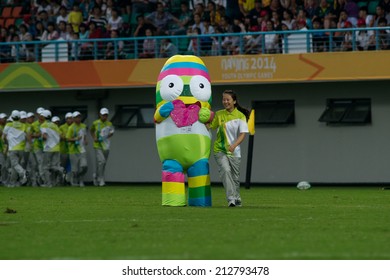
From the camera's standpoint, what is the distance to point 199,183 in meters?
21.4

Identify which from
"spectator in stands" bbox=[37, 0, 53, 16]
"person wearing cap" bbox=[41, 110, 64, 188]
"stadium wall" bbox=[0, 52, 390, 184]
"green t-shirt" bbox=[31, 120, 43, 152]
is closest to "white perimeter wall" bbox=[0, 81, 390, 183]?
"stadium wall" bbox=[0, 52, 390, 184]

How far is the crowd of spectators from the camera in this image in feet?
108

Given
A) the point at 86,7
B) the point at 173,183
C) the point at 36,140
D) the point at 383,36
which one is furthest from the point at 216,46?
the point at 173,183

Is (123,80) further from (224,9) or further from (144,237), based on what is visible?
(144,237)

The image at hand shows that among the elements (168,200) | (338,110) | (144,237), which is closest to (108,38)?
(338,110)

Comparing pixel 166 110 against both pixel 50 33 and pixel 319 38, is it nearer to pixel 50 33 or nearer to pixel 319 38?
pixel 319 38

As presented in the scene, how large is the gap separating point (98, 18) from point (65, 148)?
14.0ft

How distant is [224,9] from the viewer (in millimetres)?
35438

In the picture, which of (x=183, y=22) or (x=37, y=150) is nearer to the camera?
(x=37, y=150)

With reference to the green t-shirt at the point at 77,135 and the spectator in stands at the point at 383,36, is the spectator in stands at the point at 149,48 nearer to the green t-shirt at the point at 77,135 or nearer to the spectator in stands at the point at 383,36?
the green t-shirt at the point at 77,135

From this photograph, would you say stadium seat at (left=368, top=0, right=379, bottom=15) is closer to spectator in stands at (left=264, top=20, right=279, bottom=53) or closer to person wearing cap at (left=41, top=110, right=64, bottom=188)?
spectator in stands at (left=264, top=20, right=279, bottom=53)

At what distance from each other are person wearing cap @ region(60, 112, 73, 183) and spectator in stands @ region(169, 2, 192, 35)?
3.94 meters

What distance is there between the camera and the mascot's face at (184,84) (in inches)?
856

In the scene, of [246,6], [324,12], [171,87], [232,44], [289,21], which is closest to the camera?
[171,87]
